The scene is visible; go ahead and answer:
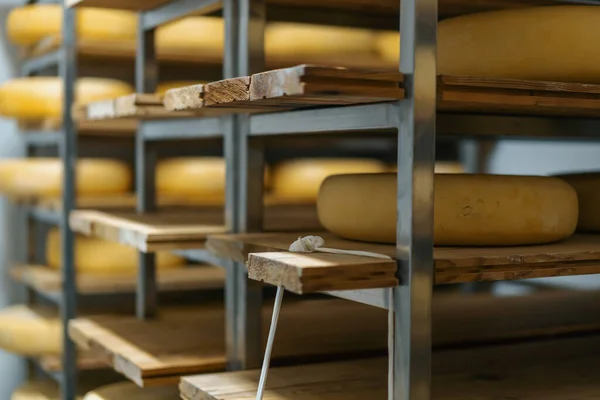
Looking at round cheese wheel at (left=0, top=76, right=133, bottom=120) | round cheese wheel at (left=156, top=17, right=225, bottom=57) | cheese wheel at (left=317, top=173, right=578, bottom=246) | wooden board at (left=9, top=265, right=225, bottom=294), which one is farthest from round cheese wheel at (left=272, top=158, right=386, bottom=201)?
cheese wheel at (left=317, top=173, right=578, bottom=246)

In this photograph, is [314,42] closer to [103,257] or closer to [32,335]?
[103,257]

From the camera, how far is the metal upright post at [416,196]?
1.39 m

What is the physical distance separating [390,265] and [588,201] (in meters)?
0.71

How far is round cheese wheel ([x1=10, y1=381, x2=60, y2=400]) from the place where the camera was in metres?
3.18

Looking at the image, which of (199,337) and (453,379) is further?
(199,337)

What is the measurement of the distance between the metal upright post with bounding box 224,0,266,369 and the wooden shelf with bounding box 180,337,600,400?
12cm

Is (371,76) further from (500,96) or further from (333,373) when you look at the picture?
(333,373)

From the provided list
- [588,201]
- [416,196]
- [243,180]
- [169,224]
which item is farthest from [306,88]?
[169,224]

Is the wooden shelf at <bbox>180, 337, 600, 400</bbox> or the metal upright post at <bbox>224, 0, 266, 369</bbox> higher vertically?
the metal upright post at <bbox>224, 0, 266, 369</bbox>

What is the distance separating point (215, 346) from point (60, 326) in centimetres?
106

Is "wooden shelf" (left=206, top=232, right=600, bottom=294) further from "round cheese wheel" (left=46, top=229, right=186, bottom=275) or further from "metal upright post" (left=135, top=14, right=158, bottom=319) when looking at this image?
"round cheese wheel" (left=46, top=229, right=186, bottom=275)

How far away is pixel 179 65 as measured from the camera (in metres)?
3.73

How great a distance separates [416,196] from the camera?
140cm

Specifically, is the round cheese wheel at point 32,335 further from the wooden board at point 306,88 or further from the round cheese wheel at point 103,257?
the wooden board at point 306,88
